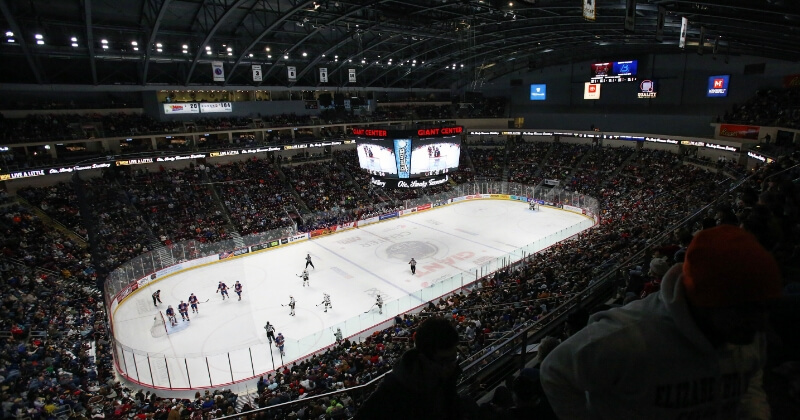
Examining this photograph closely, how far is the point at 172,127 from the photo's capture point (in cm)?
3928

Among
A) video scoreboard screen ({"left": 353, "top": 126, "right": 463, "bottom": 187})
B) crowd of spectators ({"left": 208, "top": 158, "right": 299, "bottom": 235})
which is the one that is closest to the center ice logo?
video scoreboard screen ({"left": 353, "top": 126, "right": 463, "bottom": 187})

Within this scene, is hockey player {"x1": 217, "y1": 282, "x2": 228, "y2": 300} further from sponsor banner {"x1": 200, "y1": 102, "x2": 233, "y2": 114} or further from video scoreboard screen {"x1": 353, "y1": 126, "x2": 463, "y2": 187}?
sponsor banner {"x1": 200, "y1": 102, "x2": 233, "y2": 114}

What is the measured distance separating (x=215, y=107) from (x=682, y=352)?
151 feet

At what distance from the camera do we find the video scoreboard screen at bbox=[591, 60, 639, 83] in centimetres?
4278

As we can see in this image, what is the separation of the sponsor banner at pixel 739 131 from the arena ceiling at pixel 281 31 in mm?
5898

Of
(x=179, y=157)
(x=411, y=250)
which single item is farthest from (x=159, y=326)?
(x=179, y=157)

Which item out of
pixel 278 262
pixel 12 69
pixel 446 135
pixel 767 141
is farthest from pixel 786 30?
pixel 12 69

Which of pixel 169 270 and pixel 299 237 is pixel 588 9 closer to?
pixel 299 237

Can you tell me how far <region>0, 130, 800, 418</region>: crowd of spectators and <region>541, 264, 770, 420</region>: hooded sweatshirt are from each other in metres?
3.56

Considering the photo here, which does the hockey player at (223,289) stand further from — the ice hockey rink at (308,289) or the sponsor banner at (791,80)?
the sponsor banner at (791,80)

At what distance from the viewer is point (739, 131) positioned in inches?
1375

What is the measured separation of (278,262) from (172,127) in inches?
Answer: 788

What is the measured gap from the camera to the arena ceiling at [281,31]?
82.9 ft

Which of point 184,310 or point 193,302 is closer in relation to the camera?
point 184,310
